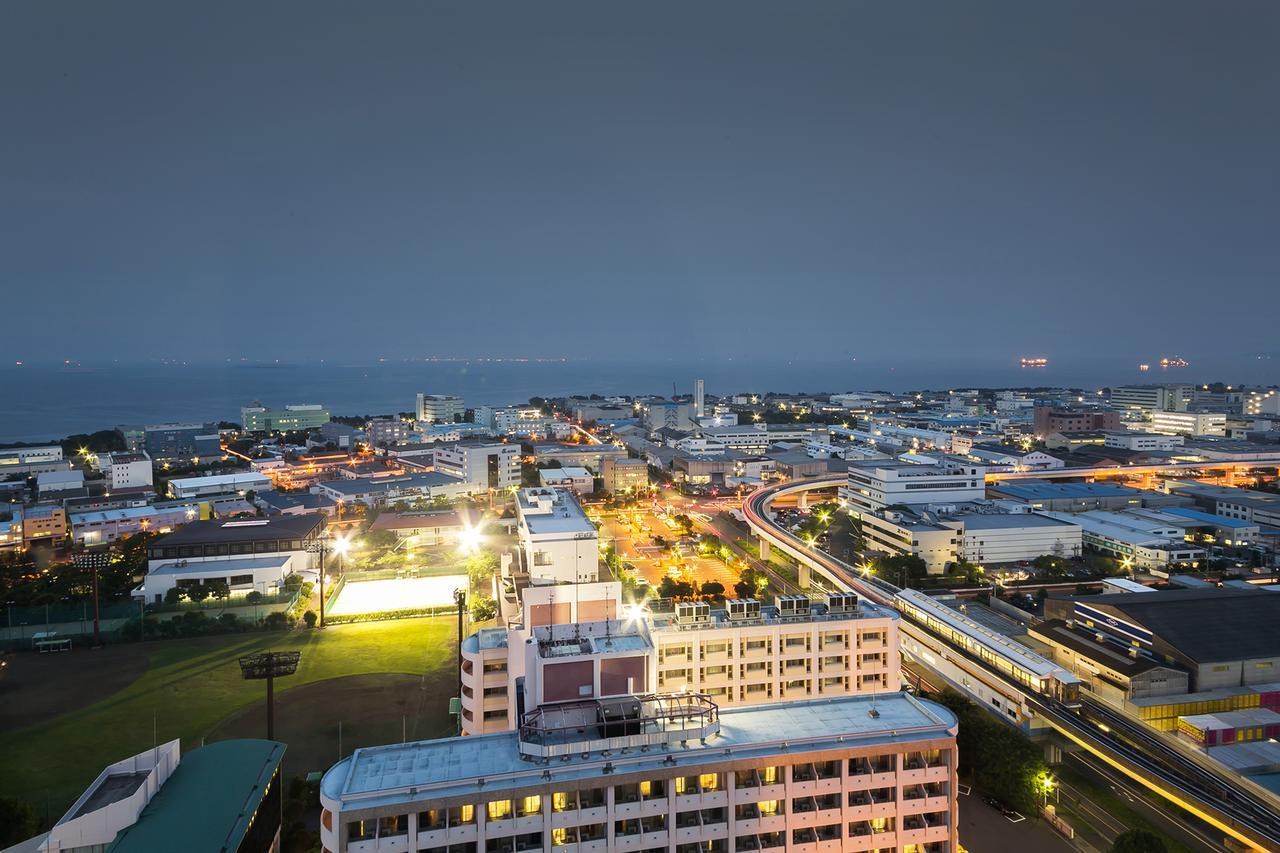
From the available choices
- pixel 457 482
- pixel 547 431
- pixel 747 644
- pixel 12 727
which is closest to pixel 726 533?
pixel 457 482

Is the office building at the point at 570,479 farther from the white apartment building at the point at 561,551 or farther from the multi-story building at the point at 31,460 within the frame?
the multi-story building at the point at 31,460

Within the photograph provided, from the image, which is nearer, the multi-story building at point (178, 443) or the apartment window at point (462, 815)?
the apartment window at point (462, 815)

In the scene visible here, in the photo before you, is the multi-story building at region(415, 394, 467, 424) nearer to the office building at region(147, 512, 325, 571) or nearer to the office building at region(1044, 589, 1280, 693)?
the office building at region(147, 512, 325, 571)

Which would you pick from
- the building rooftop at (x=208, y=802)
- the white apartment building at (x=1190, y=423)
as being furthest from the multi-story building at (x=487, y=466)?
the white apartment building at (x=1190, y=423)

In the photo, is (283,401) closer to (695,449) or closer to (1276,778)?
(695,449)

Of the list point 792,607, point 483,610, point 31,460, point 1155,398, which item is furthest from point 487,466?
point 1155,398

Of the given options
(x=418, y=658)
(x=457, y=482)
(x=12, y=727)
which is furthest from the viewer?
(x=457, y=482)
